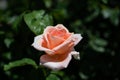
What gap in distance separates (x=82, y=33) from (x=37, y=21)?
1.34ft

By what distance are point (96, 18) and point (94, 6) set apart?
0.11 m

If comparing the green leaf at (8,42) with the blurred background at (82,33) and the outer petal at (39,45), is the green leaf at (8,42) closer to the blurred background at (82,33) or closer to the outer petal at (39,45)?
the blurred background at (82,33)

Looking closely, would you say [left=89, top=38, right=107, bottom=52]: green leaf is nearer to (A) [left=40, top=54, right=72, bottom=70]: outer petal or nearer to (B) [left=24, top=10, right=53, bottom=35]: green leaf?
(B) [left=24, top=10, right=53, bottom=35]: green leaf

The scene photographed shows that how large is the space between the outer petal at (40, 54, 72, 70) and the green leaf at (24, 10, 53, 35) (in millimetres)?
194

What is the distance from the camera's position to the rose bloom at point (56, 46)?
1409mm

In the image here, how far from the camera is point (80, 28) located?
2.38 metres

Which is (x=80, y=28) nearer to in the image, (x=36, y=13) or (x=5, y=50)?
(x=5, y=50)

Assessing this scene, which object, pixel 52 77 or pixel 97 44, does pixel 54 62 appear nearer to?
pixel 52 77

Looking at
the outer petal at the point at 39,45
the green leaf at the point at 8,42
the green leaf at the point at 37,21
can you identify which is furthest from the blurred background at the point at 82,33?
the outer petal at the point at 39,45

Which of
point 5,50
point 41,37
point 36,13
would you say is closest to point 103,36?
point 5,50

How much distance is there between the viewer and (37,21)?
5.41ft

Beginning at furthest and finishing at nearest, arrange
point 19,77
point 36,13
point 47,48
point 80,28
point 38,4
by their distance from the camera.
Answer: point 80,28 < point 38,4 < point 19,77 < point 36,13 < point 47,48

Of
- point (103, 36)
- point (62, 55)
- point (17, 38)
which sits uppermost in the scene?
point (62, 55)

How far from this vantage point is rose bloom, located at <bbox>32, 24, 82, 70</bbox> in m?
1.41
